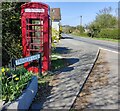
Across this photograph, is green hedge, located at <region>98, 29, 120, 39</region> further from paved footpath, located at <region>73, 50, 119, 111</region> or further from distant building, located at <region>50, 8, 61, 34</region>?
paved footpath, located at <region>73, 50, 119, 111</region>

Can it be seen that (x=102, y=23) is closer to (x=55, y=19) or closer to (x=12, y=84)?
(x=55, y=19)

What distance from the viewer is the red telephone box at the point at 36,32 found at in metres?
9.99

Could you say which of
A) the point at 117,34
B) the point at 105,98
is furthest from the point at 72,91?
the point at 117,34

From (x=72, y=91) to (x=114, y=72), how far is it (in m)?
4.42

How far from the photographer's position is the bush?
5.96 m

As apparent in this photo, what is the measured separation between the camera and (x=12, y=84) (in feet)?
20.5

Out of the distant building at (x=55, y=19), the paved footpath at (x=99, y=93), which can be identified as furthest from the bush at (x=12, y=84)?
the distant building at (x=55, y=19)

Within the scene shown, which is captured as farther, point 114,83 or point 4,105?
point 114,83

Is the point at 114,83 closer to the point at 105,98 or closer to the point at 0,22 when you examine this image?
the point at 105,98

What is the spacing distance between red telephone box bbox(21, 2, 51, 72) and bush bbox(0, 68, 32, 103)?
3062mm

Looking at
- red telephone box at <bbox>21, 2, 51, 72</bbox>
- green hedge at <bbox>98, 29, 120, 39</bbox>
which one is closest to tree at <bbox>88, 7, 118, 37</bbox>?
green hedge at <bbox>98, 29, 120, 39</bbox>

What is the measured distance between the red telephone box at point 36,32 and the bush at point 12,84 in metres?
3.06

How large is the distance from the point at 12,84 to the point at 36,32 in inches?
180

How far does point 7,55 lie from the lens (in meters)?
10.9
